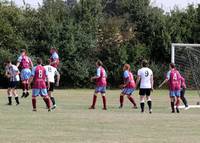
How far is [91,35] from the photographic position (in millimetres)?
59781

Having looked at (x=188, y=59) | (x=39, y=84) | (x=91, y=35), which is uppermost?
(x=91, y=35)

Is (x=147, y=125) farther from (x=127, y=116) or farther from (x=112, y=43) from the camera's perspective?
(x=112, y=43)

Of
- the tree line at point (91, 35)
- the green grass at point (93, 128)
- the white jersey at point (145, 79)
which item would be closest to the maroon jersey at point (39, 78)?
the green grass at point (93, 128)

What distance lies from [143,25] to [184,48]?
25.6 m

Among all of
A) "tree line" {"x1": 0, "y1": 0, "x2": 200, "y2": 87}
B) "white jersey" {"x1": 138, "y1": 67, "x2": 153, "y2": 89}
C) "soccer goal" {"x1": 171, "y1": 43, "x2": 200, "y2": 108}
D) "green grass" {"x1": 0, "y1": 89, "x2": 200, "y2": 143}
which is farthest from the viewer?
"tree line" {"x1": 0, "y1": 0, "x2": 200, "y2": 87}

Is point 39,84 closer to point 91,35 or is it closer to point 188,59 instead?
point 188,59

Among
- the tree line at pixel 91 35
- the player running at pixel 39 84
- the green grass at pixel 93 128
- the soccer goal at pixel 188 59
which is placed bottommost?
the green grass at pixel 93 128

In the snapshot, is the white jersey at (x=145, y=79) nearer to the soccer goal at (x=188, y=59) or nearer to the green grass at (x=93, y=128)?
the green grass at (x=93, y=128)

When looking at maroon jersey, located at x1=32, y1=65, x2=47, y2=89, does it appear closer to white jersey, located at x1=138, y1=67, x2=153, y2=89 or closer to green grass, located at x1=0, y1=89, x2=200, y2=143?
green grass, located at x1=0, y1=89, x2=200, y2=143

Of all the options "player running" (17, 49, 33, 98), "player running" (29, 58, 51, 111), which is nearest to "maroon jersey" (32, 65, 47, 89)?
"player running" (29, 58, 51, 111)

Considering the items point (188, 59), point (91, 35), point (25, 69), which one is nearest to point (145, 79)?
point (25, 69)

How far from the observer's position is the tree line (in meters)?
58.3

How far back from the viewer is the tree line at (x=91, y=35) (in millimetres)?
58281

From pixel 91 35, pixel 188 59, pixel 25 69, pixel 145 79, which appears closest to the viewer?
pixel 145 79
